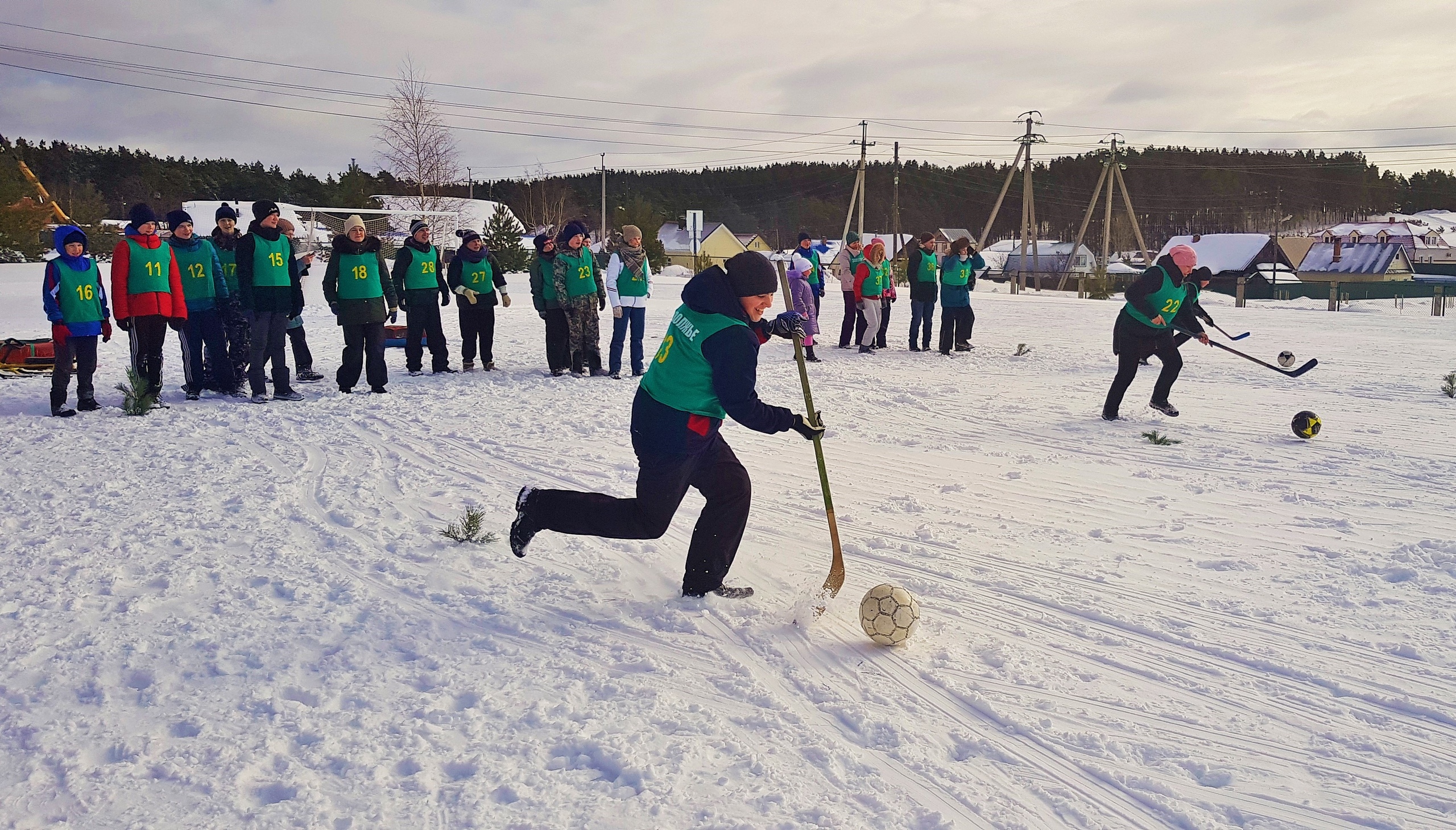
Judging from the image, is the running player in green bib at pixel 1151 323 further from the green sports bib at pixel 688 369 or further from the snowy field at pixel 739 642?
the green sports bib at pixel 688 369

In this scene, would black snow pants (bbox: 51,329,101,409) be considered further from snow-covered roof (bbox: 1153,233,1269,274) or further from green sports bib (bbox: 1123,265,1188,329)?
snow-covered roof (bbox: 1153,233,1269,274)

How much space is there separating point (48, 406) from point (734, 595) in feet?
27.3

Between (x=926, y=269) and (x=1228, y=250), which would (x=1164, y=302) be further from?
(x=1228, y=250)

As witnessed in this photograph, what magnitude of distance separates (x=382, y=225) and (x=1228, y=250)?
49298 millimetres

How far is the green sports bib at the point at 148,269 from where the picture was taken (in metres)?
8.71

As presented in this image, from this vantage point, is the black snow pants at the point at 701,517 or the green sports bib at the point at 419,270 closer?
the black snow pants at the point at 701,517

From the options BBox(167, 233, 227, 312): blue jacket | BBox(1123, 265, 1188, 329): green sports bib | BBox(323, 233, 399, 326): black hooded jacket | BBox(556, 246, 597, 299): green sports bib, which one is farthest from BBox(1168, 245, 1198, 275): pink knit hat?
BBox(167, 233, 227, 312): blue jacket

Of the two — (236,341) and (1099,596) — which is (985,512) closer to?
(1099,596)

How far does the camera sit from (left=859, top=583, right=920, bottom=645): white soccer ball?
13.1 feet

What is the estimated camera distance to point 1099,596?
4590mm

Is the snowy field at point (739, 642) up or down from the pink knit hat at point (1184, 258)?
down

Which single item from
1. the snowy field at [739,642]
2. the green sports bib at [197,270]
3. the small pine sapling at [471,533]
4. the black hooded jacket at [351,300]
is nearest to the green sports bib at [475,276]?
the black hooded jacket at [351,300]

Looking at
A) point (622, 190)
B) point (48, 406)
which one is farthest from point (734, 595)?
point (622, 190)

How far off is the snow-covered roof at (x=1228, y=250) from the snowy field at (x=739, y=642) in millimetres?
53371
